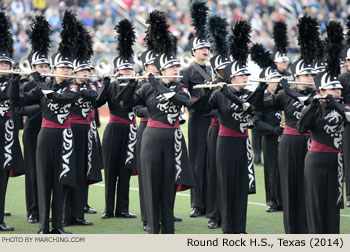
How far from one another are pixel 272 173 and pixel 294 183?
1.94m

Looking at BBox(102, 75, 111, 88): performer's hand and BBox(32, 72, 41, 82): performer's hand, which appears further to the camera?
BBox(102, 75, 111, 88): performer's hand

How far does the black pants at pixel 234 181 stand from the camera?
791 centimetres

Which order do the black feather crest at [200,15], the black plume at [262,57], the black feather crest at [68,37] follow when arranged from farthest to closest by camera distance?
1. the black plume at [262,57]
2. the black feather crest at [200,15]
3. the black feather crest at [68,37]

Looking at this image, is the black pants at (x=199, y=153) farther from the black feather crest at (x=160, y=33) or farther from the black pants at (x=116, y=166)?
the black feather crest at (x=160, y=33)

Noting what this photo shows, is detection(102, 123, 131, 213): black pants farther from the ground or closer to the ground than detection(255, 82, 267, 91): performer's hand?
closer to the ground

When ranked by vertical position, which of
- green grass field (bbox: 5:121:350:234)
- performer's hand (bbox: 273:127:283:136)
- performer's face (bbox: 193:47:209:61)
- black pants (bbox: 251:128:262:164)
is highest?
performer's face (bbox: 193:47:209:61)

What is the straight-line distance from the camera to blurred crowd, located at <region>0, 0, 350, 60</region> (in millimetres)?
24953

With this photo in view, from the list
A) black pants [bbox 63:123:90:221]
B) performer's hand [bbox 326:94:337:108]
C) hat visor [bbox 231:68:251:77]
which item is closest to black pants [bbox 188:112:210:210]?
black pants [bbox 63:123:90:221]

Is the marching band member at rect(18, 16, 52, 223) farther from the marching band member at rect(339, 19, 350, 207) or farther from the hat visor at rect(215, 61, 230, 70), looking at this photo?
the marching band member at rect(339, 19, 350, 207)

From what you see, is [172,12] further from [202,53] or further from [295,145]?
[295,145]

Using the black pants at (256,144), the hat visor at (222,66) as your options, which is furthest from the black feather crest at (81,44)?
the black pants at (256,144)

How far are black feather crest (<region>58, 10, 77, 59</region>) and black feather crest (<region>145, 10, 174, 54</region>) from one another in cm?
88

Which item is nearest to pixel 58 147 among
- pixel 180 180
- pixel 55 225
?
pixel 55 225

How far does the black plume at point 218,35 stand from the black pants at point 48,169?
227cm
